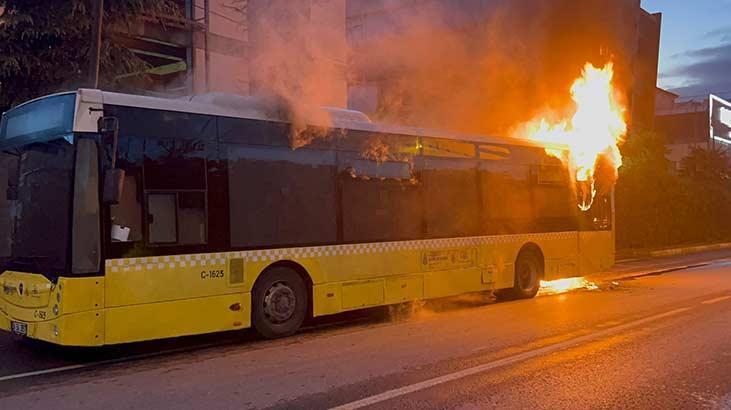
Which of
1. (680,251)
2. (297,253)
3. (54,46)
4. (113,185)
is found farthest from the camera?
(680,251)

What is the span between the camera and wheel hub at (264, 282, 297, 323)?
784cm

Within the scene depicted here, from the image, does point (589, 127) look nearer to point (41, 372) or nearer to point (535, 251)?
point (535, 251)

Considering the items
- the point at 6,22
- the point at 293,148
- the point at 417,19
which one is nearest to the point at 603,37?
the point at 417,19

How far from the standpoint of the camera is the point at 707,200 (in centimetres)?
3300

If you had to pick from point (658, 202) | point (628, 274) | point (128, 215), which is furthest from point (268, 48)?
point (658, 202)

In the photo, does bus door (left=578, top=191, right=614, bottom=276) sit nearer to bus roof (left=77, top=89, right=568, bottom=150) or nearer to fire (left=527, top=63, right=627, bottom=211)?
fire (left=527, top=63, right=627, bottom=211)

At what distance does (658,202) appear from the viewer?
28.9 m

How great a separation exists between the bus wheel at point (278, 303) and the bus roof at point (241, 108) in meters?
1.97

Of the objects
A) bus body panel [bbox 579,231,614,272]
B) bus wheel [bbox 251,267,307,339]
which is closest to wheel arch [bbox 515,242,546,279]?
bus body panel [bbox 579,231,614,272]

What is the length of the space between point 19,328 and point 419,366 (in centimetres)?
420

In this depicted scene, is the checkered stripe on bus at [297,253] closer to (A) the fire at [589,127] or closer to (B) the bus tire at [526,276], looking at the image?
(B) the bus tire at [526,276]

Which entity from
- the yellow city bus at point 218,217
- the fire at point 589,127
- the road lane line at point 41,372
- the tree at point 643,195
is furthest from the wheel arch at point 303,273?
the tree at point 643,195

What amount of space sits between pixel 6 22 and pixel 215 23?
6498mm

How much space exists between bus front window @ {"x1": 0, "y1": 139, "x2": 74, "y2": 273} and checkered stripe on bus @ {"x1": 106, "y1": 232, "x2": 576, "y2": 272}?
0.61 m
